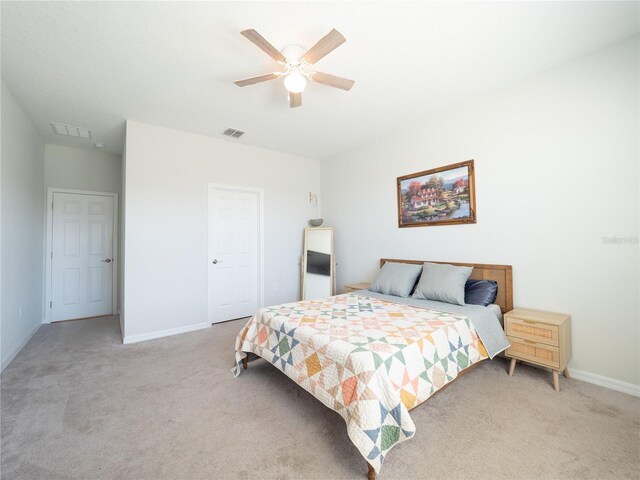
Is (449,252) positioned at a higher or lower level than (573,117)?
lower

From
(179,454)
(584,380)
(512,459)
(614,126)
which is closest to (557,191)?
(614,126)

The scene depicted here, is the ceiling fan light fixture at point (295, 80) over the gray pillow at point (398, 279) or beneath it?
over

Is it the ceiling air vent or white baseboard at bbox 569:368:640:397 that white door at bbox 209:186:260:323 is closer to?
the ceiling air vent

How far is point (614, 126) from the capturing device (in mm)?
2182

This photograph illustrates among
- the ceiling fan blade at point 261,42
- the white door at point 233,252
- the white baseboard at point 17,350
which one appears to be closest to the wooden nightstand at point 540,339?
the ceiling fan blade at point 261,42

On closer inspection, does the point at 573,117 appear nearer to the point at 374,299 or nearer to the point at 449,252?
the point at 449,252

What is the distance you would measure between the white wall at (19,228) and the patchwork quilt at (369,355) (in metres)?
2.41

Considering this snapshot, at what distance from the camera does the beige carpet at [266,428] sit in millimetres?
1454

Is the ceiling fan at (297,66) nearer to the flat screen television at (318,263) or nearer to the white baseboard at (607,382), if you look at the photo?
the flat screen television at (318,263)

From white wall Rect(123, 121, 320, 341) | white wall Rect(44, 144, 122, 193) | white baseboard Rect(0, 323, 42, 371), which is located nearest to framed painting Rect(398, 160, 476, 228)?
white wall Rect(123, 121, 320, 341)

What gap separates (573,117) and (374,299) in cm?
238

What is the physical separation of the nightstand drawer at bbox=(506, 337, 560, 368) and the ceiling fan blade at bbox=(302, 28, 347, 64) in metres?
2.69

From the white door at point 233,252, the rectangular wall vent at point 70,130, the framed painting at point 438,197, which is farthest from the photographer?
the white door at point 233,252

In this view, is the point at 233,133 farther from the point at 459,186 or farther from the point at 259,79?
the point at 459,186
